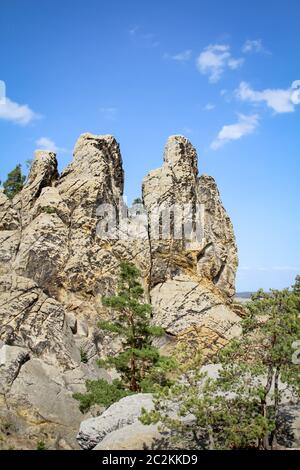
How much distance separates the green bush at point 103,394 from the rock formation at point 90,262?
7.24 m

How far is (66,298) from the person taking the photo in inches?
2093

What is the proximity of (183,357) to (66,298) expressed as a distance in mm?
35431

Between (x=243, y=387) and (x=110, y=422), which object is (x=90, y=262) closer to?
(x=110, y=422)

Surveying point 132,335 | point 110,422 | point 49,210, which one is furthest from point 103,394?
point 49,210

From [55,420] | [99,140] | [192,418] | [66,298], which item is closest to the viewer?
[192,418]

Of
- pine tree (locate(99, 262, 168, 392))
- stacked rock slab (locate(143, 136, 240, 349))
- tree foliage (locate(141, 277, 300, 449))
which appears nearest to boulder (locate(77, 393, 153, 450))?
tree foliage (locate(141, 277, 300, 449))

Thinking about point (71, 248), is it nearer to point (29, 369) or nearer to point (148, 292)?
point (148, 292)

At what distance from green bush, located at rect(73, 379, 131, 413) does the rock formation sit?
7243mm

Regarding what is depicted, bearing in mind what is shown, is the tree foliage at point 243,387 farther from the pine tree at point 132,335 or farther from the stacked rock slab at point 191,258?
the stacked rock slab at point 191,258

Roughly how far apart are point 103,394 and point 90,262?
939 inches

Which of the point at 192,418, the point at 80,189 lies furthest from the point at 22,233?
the point at 192,418

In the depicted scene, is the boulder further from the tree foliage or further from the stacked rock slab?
the stacked rock slab

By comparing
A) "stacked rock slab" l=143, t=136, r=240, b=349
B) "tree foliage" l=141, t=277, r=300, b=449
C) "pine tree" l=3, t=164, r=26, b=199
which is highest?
"pine tree" l=3, t=164, r=26, b=199

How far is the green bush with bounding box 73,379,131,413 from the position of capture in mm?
32094
